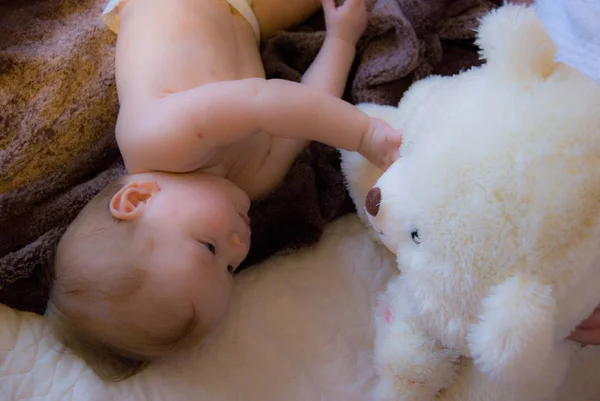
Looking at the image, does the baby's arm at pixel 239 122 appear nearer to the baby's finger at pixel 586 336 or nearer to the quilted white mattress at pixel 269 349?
the quilted white mattress at pixel 269 349

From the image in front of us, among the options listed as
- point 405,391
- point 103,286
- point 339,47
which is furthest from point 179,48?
point 405,391

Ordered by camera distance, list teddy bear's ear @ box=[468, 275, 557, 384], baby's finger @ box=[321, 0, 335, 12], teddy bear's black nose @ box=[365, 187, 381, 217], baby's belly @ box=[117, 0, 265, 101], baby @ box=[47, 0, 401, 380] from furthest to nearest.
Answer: baby's finger @ box=[321, 0, 335, 12], baby's belly @ box=[117, 0, 265, 101], baby @ box=[47, 0, 401, 380], teddy bear's black nose @ box=[365, 187, 381, 217], teddy bear's ear @ box=[468, 275, 557, 384]

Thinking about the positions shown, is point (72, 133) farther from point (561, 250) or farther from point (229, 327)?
point (561, 250)

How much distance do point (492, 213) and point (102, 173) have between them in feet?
2.18

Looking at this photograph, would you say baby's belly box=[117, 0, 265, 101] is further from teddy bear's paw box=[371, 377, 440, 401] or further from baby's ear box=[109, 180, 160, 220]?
teddy bear's paw box=[371, 377, 440, 401]

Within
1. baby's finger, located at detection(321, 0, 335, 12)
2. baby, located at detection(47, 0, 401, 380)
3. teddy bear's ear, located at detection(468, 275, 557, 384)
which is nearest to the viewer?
teddy bear's ear, located at detection(468, 275, 557, 384)

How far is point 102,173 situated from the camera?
94 centimetres

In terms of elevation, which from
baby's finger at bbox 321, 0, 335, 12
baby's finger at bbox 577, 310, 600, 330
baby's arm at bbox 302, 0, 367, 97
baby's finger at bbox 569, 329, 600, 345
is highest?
baby's finger at bbox 321, 0, 335, 12

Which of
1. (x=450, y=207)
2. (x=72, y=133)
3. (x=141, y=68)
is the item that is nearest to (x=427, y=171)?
(x=450, y=207)

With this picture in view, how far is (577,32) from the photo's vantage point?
2.01ft

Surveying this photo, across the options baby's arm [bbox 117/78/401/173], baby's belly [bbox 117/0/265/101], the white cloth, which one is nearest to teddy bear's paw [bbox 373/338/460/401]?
baby's arm [bbox 117/78/401/173]

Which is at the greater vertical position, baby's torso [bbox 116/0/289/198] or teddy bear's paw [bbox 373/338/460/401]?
baby's torso [bbox 116/0/289/198]

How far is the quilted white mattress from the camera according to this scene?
2.66 ft

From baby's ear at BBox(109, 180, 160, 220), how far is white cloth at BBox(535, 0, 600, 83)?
53 cm
